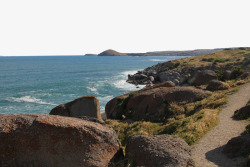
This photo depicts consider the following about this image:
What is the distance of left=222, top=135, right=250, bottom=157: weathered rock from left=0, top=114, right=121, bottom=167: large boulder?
6.60 metres

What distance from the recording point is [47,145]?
9227 millimetres

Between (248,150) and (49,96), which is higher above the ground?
(248,150)

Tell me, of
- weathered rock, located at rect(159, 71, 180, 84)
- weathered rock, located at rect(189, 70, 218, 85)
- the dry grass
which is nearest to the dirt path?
weathered rock, located at rect(189, 70, 218, 85)

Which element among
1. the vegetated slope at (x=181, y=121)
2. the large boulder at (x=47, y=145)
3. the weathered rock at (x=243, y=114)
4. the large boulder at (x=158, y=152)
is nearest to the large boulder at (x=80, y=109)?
the vegetated slope at (x=181, y=121)

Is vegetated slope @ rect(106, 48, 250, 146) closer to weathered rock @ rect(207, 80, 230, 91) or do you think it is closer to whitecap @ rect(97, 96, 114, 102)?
weathered rock @ rect(207, 80, 230, 91)

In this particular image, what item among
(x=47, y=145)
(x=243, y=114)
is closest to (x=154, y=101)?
(x=243, y=114)

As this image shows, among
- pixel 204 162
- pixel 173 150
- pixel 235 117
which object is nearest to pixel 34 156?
pixel 173 150

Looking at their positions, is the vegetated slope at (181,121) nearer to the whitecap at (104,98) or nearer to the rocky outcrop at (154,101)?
the rocky outcrop at (154,101)

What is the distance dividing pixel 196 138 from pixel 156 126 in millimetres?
6005

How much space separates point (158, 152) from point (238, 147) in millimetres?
4550

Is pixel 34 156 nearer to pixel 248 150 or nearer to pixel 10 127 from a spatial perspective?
pixel 10 127

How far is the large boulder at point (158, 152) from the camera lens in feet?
31.5

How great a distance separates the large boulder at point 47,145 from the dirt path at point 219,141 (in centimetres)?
542

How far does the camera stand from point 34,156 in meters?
9.23
